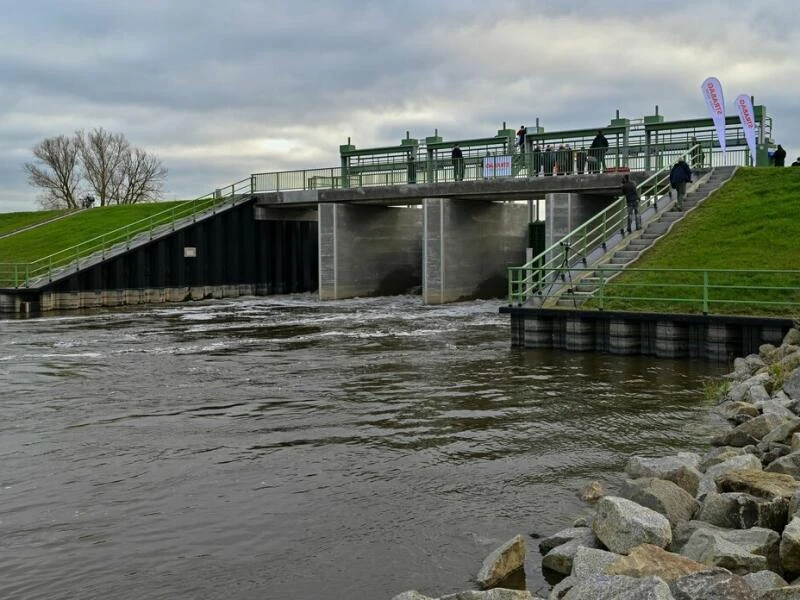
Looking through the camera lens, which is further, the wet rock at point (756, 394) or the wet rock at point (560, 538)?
the wet rock at point (756, 394)

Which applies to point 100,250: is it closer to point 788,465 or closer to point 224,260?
point 224,260

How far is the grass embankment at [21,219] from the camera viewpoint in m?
64.2

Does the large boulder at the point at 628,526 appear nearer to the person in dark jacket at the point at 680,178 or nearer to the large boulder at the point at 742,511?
the large boulder at the point at 742,511

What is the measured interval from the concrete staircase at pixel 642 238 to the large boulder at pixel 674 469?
39.5 feet

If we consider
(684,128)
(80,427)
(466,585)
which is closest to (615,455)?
(466,585)

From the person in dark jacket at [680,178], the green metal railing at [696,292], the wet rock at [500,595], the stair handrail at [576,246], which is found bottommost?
the wet rock at [500,595]

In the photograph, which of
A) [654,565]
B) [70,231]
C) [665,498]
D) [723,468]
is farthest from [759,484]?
[70,231]

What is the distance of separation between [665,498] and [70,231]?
174ft

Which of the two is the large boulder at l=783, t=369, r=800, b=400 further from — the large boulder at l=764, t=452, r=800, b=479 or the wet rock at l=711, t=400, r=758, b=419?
the large boulder at l=764, t=452, r=800, b=479

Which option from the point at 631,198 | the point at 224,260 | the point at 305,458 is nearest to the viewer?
the point at 305,458

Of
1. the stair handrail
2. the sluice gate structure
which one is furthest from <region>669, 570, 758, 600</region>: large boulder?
the sluice gate structure

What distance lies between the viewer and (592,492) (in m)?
9.41

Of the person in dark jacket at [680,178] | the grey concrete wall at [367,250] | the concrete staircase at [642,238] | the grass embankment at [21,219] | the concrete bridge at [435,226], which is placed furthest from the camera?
the grass embankment at [21,219]

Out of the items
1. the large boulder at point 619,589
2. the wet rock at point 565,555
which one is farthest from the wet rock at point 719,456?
the large boulder at point 619,589
